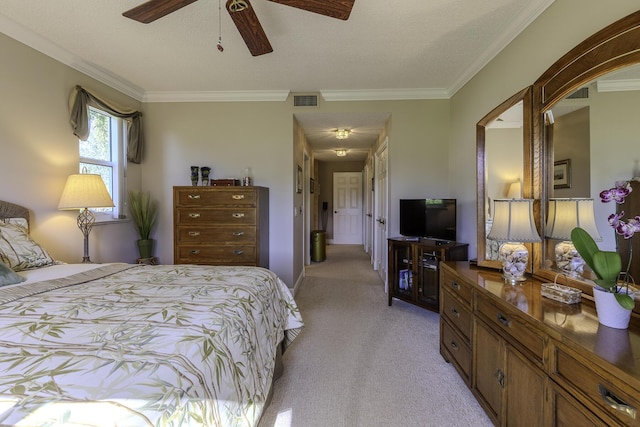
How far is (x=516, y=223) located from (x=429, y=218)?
1433 mm

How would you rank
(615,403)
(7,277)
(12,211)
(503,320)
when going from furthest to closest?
(12,211), (7,277), (503,320), (615,403)

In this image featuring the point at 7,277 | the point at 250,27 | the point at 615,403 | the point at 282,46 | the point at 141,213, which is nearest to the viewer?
the point at 615,403

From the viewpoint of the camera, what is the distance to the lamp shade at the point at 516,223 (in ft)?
5.69

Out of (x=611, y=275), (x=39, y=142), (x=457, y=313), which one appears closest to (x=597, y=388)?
(x=611, y=275)

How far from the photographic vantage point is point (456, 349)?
Result: 6.59 ft

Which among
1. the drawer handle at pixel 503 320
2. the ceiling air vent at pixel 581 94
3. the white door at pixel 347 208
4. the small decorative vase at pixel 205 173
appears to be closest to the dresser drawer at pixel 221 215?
the small decorative vase at pixel 205 173

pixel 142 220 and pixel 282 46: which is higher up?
pixel 282 46

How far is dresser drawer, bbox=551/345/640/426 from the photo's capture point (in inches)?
32.1

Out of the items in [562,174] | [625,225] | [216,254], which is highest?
[562,174]

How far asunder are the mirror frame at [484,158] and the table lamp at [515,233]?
0.17 metres

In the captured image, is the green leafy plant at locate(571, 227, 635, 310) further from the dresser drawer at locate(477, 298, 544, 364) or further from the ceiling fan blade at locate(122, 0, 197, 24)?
the ceiling fan blade at locate(122, 0, 197, 24)

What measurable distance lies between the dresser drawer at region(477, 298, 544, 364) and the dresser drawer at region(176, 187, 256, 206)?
7.90 feet

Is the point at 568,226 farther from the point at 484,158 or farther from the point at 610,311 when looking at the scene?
the point at 484,158

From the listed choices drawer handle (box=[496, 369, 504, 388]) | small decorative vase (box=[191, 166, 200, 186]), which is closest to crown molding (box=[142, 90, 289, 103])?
small decorative vase (box=[191, 166, 200, 186])
